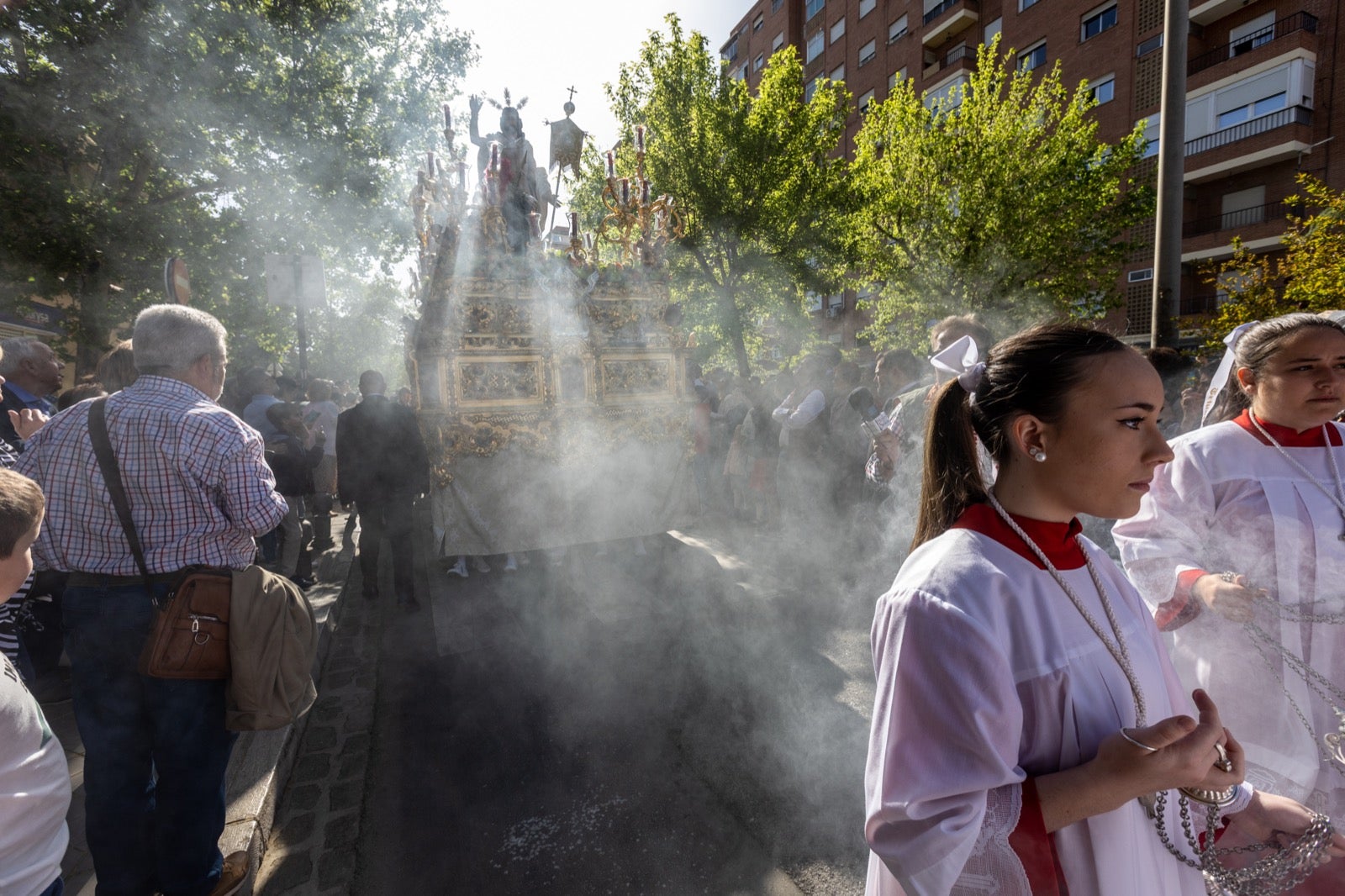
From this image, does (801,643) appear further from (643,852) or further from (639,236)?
(639,236)

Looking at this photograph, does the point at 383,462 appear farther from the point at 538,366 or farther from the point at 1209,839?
the point at 1209,839

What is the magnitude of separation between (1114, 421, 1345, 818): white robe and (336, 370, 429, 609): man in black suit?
4.93 metres

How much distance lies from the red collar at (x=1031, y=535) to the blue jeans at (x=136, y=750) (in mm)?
2348

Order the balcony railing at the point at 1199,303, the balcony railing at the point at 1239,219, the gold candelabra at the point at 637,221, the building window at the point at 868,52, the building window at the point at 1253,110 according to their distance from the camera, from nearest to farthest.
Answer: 1. the gold candelabra at the point at 637,221
2. the building window at the point at 1253,110
3. the balcony railing at the point at 1239,219
4. the balcony railing at the point at 1199,303
5. the building window at the point at 868,52

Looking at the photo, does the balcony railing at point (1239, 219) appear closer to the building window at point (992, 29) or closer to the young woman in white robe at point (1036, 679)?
the building window at point (992, 29)

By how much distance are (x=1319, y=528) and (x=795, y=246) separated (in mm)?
16970

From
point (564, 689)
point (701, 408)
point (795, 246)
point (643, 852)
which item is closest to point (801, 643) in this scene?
point (564, 689)

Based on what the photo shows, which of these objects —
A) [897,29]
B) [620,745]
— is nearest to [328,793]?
[620,745]

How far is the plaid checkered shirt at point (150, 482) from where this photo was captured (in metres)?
1.96

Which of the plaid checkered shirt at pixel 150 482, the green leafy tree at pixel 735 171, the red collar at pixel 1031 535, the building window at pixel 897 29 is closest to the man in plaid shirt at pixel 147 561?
the plaid checkered shirt at pixel 150 482

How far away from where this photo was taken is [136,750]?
205cm

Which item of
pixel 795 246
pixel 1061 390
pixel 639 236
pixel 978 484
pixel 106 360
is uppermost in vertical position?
pixel 795 246

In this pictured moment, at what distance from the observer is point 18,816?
1212mm

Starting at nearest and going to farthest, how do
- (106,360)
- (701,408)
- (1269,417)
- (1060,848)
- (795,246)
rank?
1. (1060,848)
2. (1269,417)
3. (106,360)
4. (701,408)
5. (795,246)
